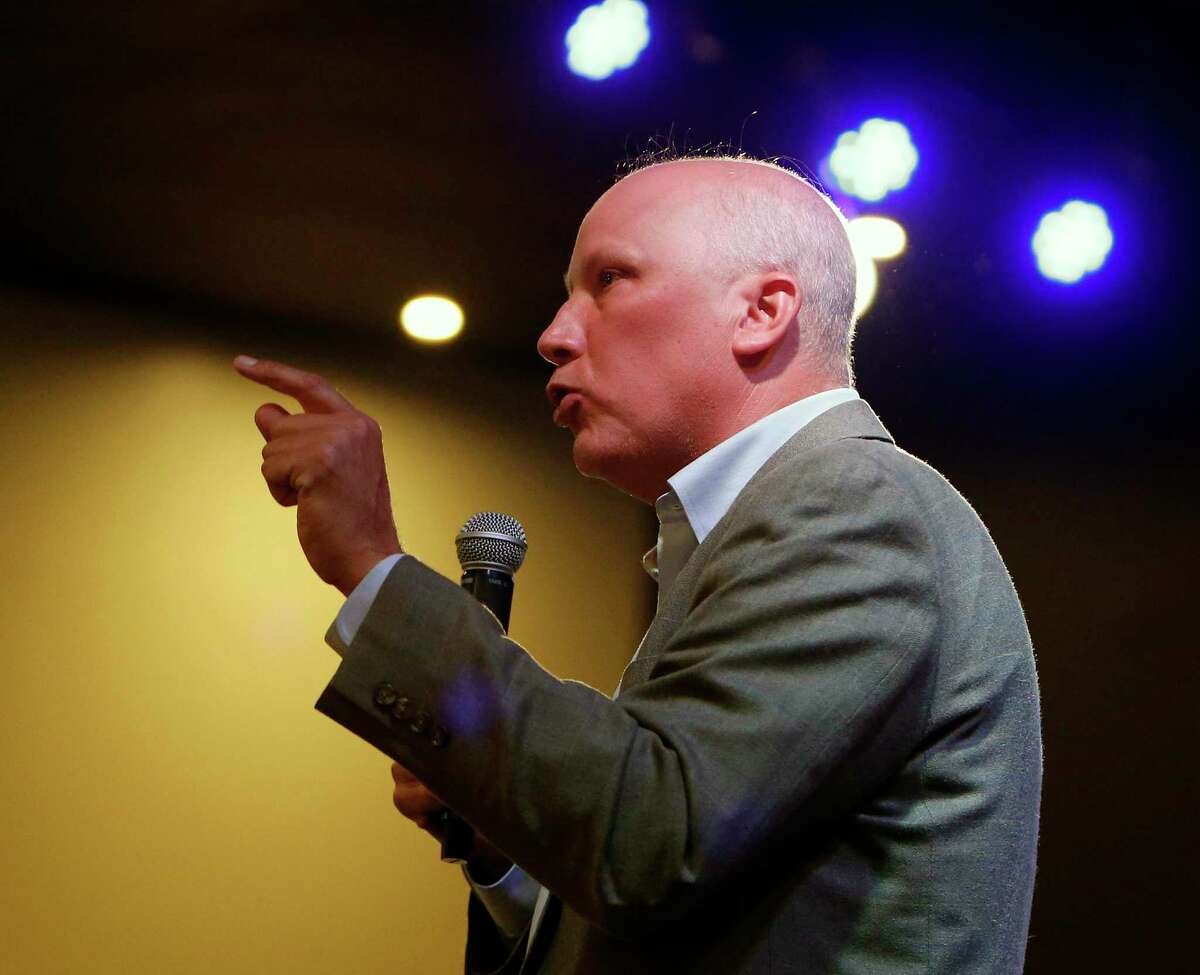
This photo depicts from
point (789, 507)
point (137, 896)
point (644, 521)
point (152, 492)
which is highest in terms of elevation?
point (644, 521)

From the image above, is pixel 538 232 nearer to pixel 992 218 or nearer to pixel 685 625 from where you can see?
pixel 992 218

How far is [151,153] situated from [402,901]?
213 centimetres

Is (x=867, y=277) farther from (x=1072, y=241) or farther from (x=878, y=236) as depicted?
(x=1072, y=241)

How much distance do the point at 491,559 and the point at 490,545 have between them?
0.05ft

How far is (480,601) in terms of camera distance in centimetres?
127

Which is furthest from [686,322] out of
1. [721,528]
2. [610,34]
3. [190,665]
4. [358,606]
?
[190,665]

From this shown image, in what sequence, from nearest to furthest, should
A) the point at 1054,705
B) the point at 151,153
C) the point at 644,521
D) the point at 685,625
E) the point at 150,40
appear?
the point at 685,625
the point at 150,40
the point at 1054,705
the point at 151,153
the point at 644,521

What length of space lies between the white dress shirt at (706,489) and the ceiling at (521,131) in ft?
5.59

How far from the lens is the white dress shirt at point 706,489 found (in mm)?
1189

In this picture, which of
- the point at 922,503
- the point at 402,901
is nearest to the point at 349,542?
the point at 922,503

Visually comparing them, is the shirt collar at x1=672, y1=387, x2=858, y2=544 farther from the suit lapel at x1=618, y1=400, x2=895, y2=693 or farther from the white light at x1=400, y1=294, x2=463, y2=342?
the white light at x1=400, y1=294, x2=463, y2=342

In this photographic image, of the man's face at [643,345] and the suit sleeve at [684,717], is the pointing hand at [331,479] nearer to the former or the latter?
the suit sleeve at [684,717]

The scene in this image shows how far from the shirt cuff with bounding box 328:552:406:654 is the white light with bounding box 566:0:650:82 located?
2073 millimetres

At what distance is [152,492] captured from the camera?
3428mm
